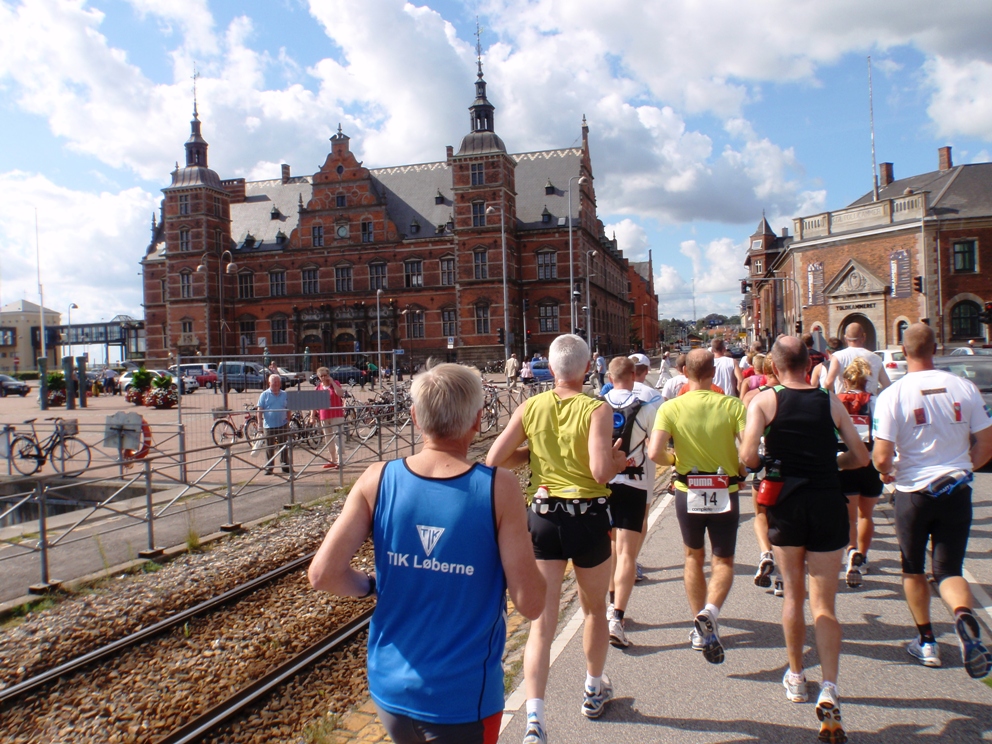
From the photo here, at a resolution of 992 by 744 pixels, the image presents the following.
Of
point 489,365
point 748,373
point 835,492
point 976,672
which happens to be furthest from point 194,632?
point 489,365

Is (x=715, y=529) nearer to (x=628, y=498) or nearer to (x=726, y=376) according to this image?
(x=628, y=498)

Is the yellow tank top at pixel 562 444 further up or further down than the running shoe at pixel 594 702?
further up

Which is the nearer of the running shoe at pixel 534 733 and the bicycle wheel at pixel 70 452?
the running shoe at pixel 534 733

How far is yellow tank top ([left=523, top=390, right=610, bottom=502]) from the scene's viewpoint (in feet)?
12.9

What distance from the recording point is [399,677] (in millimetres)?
2465

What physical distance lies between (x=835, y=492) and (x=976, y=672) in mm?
1170

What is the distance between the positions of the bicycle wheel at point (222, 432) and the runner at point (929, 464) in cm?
1303

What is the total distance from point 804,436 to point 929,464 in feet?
3.08

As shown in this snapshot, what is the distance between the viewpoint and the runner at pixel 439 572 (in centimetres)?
241

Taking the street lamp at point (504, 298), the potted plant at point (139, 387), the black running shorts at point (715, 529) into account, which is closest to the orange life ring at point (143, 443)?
the black running shorts at point (715, 529)

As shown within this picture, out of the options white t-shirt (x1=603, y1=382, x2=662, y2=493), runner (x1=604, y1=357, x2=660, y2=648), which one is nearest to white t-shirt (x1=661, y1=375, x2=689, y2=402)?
white t-shirt (x1=603, y1=382, x2=662, y2=493)

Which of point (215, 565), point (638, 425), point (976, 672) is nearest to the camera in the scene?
point (976, 672)

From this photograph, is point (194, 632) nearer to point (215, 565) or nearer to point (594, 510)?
point (215, 565)

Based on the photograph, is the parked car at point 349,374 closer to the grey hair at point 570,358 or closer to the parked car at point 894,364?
the parked car at point 894,364
